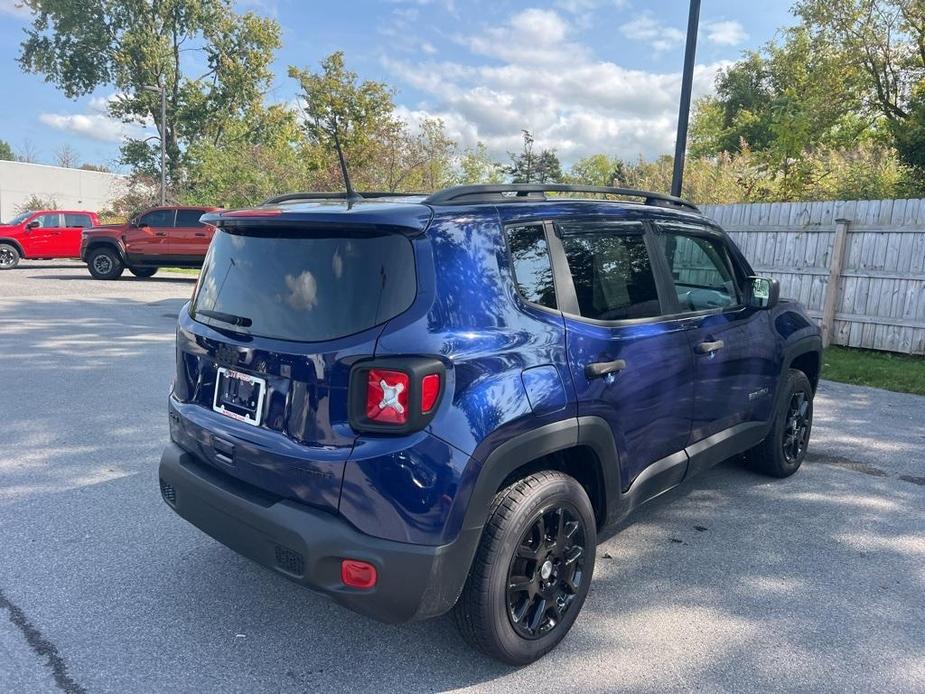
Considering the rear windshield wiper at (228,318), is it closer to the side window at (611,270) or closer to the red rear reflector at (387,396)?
the red rear reflector at (387,396)

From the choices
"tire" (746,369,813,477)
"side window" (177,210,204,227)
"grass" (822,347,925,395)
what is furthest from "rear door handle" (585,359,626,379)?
"side window" (177,210,204,227)

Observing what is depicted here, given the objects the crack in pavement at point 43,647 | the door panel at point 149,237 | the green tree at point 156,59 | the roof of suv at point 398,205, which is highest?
the green tree at point 156,59

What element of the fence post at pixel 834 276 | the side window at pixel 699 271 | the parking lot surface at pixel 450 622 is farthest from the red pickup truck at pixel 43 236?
the side window at pixel 699 271

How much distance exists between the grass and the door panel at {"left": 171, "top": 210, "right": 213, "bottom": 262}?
15471mm

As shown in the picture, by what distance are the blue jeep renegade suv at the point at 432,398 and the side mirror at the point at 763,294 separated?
97cm

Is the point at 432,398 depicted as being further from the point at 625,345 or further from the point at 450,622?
the point at 450,622

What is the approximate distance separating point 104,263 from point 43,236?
480cm

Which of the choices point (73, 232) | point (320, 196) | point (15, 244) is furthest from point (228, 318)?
point (15, 244)

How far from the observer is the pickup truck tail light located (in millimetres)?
2199

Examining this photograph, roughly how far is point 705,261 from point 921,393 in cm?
529

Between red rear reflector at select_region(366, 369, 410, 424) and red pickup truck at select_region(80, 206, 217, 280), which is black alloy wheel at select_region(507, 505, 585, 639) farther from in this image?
red pickup truck at select_region(80, 206, 217, 280)

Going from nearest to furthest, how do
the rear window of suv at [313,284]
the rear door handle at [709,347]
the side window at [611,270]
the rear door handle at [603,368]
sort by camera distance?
the rear window of suv at [313,284] → the rear door handle at [603,368] → the side window at [611,270] → the rear door handle at [709,347]

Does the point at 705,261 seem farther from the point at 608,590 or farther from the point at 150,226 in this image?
the point at 150,226

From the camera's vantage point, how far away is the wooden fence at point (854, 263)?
912cm
